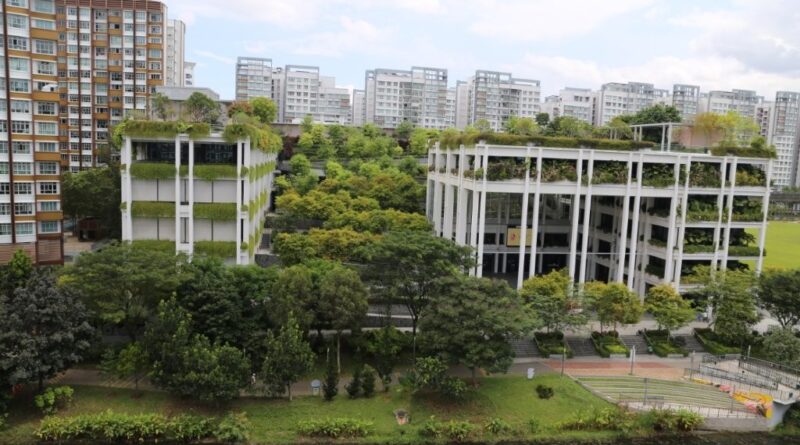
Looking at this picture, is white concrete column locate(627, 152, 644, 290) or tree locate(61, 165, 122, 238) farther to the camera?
tree locate(61, 165, 122, 238)

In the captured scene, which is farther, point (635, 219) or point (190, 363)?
point (635, 219)

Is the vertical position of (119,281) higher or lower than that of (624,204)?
lower

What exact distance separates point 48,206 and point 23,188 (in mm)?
1961

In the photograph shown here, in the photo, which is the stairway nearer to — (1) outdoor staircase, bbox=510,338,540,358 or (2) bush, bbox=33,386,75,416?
(1) outdoor staircase, bbox=510,338,540,358

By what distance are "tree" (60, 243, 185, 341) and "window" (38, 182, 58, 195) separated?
47.8 feet

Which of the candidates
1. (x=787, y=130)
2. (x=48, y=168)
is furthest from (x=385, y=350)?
(x=787, y=130)

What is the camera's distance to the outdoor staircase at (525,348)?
109ft

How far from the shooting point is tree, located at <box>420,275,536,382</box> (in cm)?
2692

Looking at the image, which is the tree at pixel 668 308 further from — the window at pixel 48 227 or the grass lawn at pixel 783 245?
the window at pixel 48 227

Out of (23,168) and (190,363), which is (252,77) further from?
(190,363)

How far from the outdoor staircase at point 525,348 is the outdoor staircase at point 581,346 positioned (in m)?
2.11

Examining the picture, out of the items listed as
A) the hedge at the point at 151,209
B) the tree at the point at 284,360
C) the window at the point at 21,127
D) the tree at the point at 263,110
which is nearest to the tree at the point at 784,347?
the tree at the point at 284,360

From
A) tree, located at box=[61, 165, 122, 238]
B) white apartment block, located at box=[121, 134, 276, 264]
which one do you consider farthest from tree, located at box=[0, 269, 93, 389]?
tree, located at box=[61, 165, 122, 238]

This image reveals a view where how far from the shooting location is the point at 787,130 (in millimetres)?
123188
